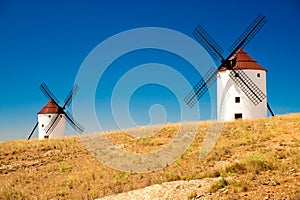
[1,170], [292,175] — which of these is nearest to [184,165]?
[292,175]

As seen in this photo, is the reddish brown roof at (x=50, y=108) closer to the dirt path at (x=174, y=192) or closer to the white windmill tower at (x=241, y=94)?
the white windmill tower at (x=241, y=94)

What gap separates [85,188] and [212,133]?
1191 cm

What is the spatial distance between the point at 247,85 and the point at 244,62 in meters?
2.32

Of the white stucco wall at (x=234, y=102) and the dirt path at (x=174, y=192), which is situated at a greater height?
the white stucco wall at (x=234, y=102)

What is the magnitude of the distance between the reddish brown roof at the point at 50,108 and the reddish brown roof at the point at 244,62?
21501 millimetres

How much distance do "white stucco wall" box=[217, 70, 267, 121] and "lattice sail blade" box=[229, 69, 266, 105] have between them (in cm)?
25

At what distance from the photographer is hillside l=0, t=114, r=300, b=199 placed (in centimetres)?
1013

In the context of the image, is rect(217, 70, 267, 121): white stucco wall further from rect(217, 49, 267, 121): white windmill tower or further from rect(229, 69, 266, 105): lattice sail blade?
rect(229, 69, 266, 105): lattice sail blade

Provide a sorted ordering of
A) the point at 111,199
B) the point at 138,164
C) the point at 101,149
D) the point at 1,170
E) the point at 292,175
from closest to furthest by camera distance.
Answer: the point at 292,175
the point at 111,199
the point at 138,164
the point at 1,170
the point at 101,149

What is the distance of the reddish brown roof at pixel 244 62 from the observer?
30.0 metres

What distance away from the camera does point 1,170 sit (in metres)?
20.4

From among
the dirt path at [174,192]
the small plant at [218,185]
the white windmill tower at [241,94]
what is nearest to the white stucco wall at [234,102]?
the white windmill tower at [241,94]

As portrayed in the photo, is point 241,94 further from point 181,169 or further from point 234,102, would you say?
point 181,169

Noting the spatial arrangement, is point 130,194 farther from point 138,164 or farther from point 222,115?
point 222,115
